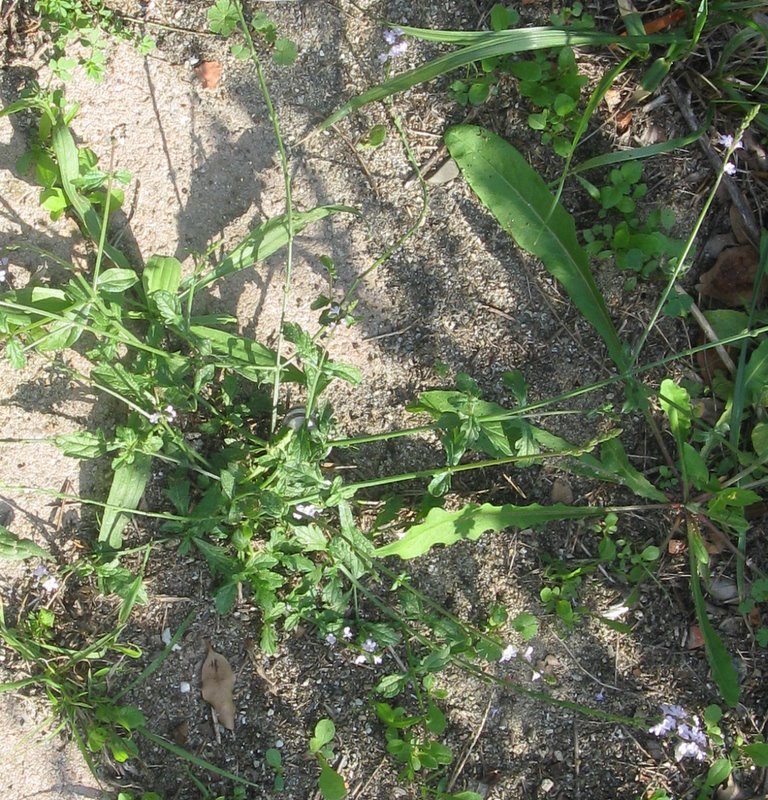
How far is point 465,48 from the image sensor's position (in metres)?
2.43

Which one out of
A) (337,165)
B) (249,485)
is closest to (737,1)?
(337,165)

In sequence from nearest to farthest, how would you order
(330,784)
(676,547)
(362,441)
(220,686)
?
1. (362,441)
2. (330,784)
3. (220,686)
4. (676,547)

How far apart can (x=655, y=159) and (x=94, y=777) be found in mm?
2531

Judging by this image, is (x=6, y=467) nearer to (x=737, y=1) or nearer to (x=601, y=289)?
(x=601, y=289)

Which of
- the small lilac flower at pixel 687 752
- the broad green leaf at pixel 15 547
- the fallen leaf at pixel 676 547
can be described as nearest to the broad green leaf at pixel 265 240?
the broad green leaf at pixel 15 547

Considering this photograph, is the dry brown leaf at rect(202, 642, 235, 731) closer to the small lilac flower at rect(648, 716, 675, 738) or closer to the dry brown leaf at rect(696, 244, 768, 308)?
the small lilac flower at rect(648, 716, 675, 738)

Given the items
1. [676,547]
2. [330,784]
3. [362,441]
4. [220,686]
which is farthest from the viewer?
[676,547]

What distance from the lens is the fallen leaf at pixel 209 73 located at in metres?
2.56

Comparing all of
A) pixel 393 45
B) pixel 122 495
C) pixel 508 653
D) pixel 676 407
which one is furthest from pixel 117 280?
pixel 676 407

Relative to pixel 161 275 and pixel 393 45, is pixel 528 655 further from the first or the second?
pixel 393 45

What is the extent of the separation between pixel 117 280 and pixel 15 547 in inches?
31.1

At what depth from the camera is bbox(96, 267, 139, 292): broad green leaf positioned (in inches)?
90.6

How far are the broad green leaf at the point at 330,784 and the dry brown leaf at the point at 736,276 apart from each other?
185 cm

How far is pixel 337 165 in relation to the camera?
2.59 m
